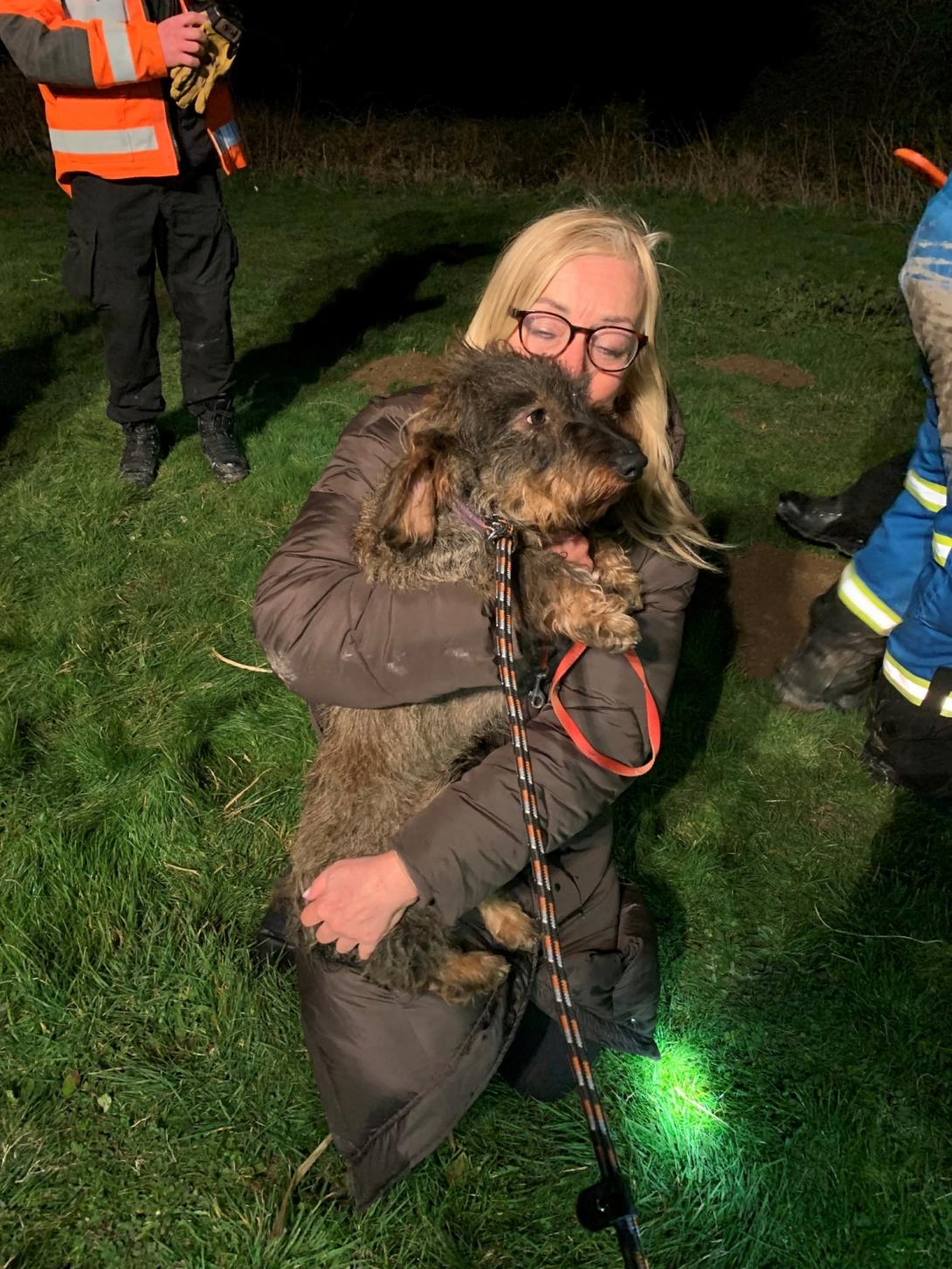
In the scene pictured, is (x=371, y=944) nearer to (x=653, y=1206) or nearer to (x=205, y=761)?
(x=653, y=1206)

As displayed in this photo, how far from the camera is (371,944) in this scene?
7.11 ft

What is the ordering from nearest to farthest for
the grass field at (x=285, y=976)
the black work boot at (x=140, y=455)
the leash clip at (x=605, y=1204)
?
the leash clip at (x=605, y=1204) → the grass field at (x=285, y=976) → the black work boot at (x=140, y=455)

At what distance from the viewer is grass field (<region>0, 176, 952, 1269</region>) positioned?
7.50 ft

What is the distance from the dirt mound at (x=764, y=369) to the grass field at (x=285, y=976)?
1.78 m

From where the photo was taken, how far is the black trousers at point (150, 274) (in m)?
4.73

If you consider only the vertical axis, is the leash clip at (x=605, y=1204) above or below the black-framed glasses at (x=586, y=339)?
below

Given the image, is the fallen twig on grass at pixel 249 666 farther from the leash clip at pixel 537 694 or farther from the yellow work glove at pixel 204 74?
the yellow work glove at pixel 204 74

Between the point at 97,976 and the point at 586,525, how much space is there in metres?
2.01

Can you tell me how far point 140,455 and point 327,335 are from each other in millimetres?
2715

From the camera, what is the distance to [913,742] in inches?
131

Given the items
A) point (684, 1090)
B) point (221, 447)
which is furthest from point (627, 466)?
point (221, 447)

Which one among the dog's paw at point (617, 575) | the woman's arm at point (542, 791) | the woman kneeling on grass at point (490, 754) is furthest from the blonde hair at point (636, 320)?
the woman's arm at point (542, 791)

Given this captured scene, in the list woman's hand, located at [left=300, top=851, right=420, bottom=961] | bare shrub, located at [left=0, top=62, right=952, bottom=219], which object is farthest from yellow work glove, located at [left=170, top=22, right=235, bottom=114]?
bare shrub, located at [left=0, top=62, right=952, bottom=219]

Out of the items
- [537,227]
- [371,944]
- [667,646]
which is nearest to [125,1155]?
[371,944]
